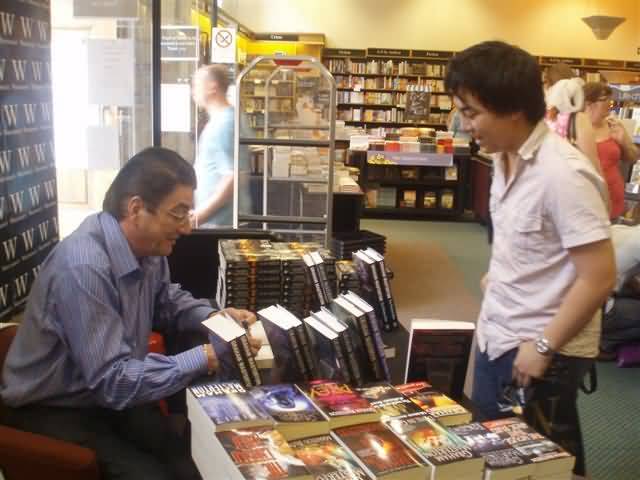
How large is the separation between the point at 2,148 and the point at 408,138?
7.14 m

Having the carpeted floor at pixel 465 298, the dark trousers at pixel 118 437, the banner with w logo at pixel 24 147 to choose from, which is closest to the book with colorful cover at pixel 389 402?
the dark trousers at pixel 118 437

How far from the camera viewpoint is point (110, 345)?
5.19ft

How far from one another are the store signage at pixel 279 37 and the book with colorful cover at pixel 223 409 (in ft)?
38.2

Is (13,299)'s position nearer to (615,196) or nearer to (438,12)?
(615,196)

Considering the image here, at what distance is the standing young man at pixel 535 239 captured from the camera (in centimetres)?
144

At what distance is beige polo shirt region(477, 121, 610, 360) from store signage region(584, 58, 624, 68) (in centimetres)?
1225

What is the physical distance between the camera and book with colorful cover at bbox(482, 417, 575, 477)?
4.06ft

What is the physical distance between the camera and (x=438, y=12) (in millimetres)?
12406

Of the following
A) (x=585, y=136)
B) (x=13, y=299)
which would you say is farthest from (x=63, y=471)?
(x=585, y=136)

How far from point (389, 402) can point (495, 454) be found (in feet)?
0.90

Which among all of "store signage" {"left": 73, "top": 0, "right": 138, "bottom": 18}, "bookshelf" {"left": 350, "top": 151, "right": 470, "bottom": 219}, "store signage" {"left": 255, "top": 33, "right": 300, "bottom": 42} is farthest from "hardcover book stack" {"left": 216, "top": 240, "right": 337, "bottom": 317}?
"store signage" {"left": 255, "top": 33, "right": 300, "bottom": 42}

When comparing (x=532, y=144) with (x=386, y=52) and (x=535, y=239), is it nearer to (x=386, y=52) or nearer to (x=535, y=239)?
(x=535, y=239)

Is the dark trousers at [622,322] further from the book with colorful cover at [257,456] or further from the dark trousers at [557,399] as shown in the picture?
the book with colorful cover at [257,456]

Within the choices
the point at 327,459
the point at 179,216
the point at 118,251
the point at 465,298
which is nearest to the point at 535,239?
the point at 327,459
